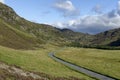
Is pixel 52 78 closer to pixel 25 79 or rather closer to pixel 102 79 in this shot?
pixel 25 79

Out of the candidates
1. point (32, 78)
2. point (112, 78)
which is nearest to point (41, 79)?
point (32, 78)

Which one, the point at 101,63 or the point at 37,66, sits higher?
the point at 37,66

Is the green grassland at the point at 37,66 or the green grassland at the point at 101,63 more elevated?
the green grassland at the point at 37,66

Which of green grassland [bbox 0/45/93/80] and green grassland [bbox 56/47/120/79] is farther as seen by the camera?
green grassland [bbox 56/47/120/79]

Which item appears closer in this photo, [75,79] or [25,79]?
[25,79]

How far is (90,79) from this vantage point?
55.8 m

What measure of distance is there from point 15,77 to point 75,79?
1560 centimetres

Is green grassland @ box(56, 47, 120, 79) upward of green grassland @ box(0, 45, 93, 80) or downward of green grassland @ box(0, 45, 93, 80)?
downward

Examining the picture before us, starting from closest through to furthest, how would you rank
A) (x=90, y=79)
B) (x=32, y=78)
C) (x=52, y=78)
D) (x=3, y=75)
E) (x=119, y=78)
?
1. (x=3, y=75)
2. (x=32, y=78)
3. (x=52, y=78)
4. (x=90, y=79)
5. (x=119, y=78)

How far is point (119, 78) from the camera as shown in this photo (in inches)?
2371

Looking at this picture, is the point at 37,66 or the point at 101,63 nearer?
the point at 37,66

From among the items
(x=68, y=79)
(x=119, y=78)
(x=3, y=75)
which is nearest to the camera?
(x=3, y=75)

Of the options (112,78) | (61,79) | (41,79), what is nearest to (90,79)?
(112,78)

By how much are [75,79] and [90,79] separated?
608cm
